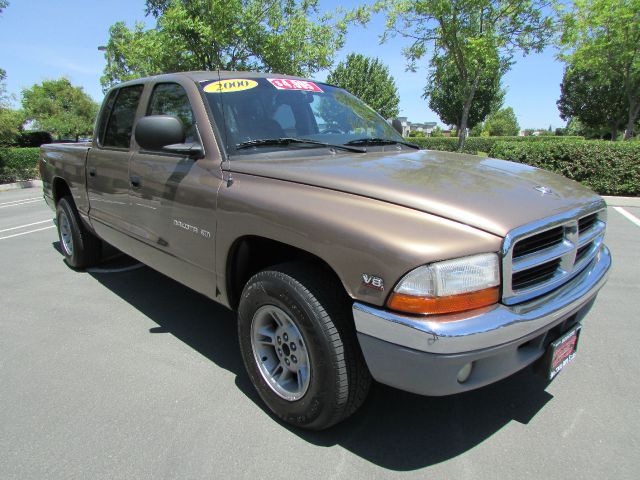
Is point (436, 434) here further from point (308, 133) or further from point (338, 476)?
point (308, 133)

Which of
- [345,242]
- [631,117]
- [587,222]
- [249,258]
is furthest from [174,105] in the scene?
[631,117]

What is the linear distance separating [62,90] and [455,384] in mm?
58953

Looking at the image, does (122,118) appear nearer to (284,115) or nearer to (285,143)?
(284,115)

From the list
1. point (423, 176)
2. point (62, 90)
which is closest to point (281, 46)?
point (423, 176)

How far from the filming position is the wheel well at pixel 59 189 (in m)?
4.92

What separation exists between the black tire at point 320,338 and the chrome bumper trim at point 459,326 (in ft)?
0.57

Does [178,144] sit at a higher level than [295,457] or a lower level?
higher

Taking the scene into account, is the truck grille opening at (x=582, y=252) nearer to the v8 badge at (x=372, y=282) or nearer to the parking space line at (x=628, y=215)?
the v8 badge at (x=372, y=282)

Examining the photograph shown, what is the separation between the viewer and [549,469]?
204 centimetres

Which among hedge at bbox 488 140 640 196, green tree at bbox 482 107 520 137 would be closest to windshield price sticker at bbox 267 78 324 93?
hedge at bbox 488 140 640 196

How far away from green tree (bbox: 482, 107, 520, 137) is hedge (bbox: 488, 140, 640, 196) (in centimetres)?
6574

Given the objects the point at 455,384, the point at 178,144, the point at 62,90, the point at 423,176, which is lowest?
the point at 455,384

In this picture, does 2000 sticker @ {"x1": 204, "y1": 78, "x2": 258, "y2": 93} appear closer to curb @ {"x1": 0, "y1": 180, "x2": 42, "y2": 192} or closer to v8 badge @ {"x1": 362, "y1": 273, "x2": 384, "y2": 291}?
v8 badge @ {"x1": 362, "y1": 273, "x2": 384, "y2": 291}

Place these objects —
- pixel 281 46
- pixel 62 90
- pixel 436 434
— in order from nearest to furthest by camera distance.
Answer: pixel 436 434, pixel 281 46, pixel 62 90
